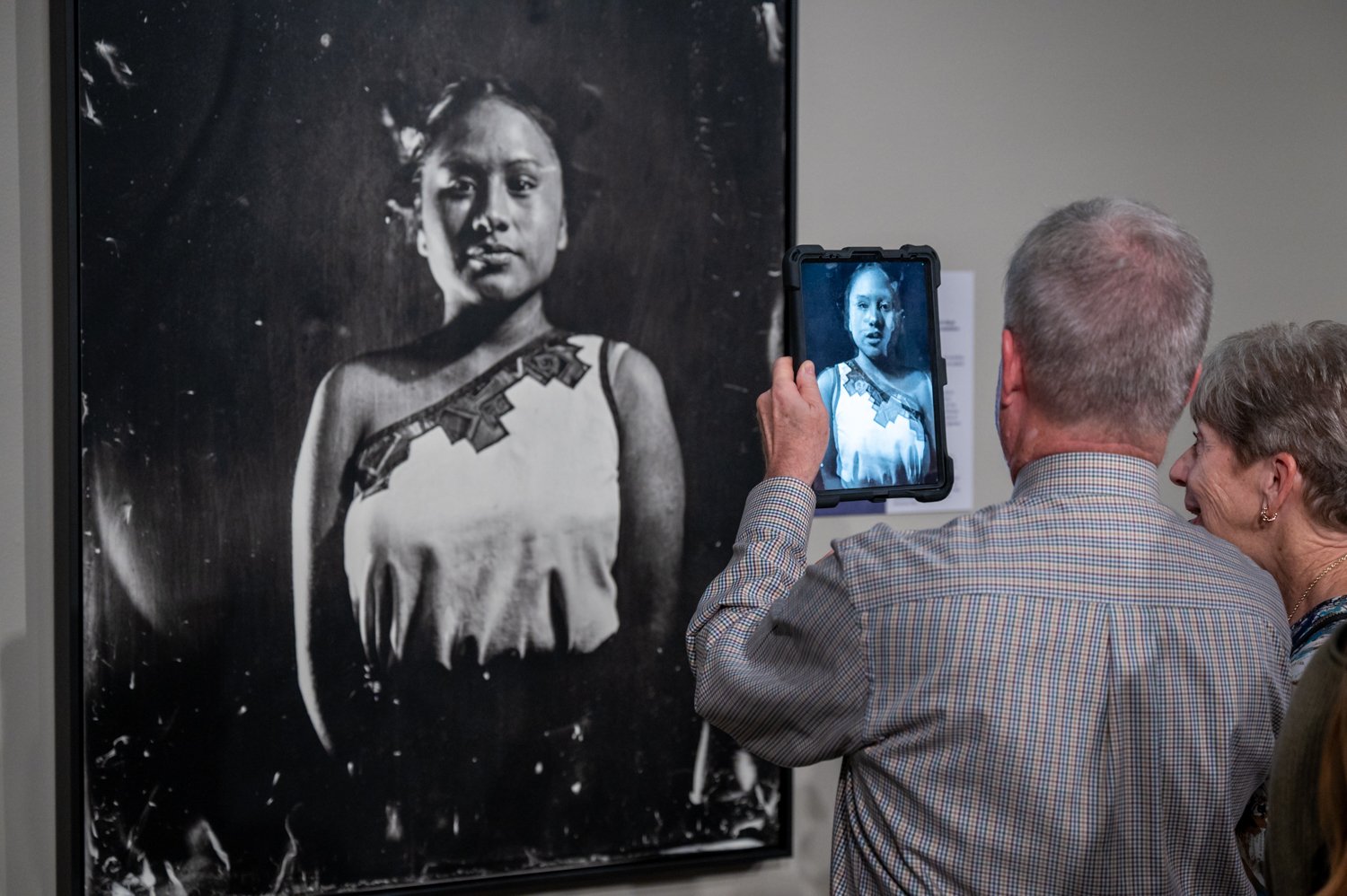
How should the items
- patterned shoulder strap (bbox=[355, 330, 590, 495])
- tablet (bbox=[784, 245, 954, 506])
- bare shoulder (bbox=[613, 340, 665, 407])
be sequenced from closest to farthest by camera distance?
tablet (bbox=[784, 245, 954, 506]), patterned shoulder strap (bbox=[355, 330, 590, 495]), bare shoulder (bbox=[613, 340, 665, 407])

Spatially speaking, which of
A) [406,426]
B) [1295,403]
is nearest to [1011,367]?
[1295,403]

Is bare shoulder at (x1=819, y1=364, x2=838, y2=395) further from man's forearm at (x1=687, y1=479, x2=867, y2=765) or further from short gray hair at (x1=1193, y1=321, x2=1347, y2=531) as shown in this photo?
short gray hair at (x1=1193, y1=321, x2=1347, y2=531)

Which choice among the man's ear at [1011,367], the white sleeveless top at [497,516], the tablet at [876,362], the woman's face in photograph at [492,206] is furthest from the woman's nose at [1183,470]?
the woman's face in photograph at [492,206]

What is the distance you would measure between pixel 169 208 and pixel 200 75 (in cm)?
20

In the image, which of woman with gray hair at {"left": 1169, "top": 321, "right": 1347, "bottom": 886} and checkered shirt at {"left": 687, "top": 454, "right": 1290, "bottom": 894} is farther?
woman with gray hair at {"left": 1169, "top": 321, "right": 1347, "bottom": 886}

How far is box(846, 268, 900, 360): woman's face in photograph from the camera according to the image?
1.31 meters

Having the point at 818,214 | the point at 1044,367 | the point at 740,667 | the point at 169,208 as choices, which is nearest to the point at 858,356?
the point at 1044,367

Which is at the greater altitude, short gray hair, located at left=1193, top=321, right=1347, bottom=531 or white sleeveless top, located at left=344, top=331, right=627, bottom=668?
short gray hair, located at left=1193, top=321, right=1347, bottom=531

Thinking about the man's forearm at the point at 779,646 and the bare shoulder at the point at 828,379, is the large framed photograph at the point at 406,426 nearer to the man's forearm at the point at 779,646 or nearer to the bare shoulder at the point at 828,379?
the bare shoulder at the point at 828,379

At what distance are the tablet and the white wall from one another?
74 cm

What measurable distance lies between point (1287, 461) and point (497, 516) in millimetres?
1131

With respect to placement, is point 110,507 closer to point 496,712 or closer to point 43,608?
point 43,608

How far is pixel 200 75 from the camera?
5.58 feet

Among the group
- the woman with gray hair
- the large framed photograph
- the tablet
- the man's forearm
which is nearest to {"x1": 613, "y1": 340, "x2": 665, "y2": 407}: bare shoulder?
the large framed photograph
